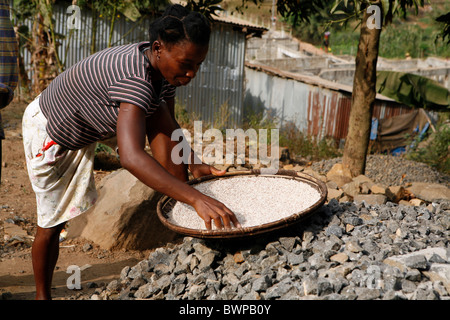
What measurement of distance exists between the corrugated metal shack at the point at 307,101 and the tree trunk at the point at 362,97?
5902mm

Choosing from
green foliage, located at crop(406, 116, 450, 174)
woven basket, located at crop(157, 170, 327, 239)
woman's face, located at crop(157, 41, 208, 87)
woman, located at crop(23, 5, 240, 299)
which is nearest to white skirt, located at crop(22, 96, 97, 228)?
woman, located at crop(23, 5, 240, 299)

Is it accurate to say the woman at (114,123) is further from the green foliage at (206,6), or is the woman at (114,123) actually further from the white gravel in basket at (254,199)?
the green foliage at (206,6)

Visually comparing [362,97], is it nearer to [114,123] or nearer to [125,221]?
[125,221]

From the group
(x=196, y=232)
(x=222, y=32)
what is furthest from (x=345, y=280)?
(x=222, y=32)

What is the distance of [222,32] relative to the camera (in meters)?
11.0

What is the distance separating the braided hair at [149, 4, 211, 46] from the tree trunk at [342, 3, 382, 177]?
3.08 m

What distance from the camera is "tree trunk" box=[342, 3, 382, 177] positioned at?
15.3ft

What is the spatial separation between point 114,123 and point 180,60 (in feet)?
1.52

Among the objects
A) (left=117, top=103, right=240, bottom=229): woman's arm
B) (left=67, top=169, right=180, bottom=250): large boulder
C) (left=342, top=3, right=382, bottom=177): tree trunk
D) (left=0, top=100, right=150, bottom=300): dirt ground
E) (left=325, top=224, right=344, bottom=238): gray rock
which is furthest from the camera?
(left=342, top=3, right=382, bottom=177): tree trunk

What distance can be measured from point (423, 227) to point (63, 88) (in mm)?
2118

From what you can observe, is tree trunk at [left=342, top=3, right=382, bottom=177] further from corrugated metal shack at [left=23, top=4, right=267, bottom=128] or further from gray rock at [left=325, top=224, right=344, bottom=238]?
corrugated metal shack at [left=23, top=4, right=267, bottom=128]

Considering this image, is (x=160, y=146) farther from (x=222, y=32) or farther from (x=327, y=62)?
(x=327, y=62)

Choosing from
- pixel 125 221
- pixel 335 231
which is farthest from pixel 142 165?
pixel 125 221

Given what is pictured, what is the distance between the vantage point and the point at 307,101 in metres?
13.4
